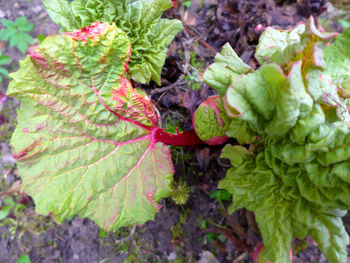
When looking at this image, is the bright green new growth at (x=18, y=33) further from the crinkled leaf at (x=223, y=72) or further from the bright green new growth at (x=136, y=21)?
the crinkled leaf at (x=223, y=72)

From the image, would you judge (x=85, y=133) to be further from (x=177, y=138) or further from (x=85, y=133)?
(x=177, y=138)

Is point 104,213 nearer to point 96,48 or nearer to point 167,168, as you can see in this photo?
point 167,168

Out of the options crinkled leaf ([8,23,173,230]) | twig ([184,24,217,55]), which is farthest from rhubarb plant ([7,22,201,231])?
twig ([184,24,217,55])

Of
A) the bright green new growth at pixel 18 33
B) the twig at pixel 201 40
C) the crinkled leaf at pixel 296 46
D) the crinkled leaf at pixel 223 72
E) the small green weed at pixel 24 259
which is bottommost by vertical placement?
the small green weed at pixel 24 259

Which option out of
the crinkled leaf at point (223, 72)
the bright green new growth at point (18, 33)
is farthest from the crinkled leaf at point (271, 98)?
the bright green new growth at point (18, 33)

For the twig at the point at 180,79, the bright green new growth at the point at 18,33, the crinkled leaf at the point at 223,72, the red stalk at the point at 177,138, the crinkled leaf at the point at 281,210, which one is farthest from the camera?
the bright green new growth at the point at 18,33

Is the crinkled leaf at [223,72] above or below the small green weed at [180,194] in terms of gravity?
above
